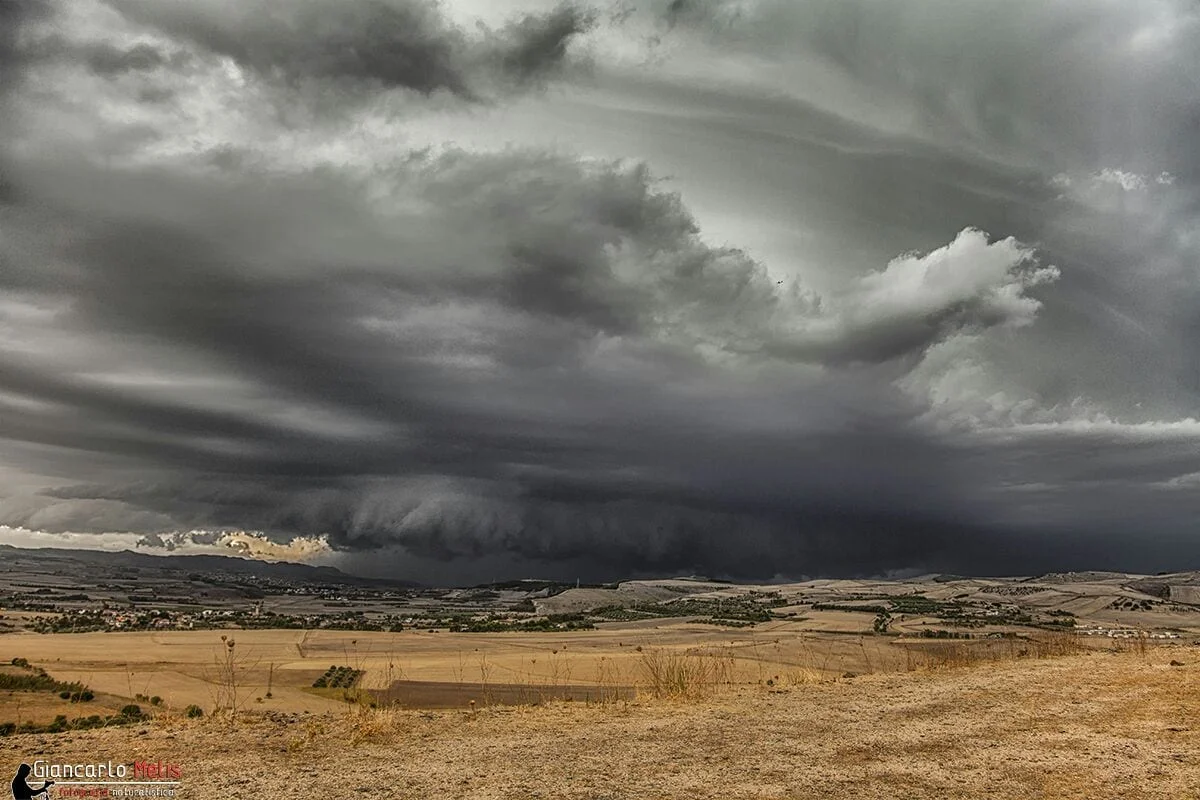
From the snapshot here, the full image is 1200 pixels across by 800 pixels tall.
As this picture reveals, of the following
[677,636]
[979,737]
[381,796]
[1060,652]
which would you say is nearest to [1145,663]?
[1060,652]

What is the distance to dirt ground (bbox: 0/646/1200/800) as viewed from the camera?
1174 centimetres

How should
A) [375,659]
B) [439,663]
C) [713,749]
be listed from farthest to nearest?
1. [375,659]
2. [439,663]
3. [713,749]

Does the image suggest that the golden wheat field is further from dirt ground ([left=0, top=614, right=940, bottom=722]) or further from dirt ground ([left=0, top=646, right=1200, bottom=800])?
dirt ground ([left=0, top=646, right=1200, bottom=800])

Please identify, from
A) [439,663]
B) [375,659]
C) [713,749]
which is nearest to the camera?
[713,749]

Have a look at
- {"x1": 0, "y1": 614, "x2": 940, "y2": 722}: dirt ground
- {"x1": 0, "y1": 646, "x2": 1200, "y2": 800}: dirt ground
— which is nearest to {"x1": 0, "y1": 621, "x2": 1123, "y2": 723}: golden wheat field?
{"x1": 0, "y1": 614, "x2": 940, "y2": 722}: dirt ground

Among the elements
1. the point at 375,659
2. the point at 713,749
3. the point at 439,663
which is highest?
the point at 713,749

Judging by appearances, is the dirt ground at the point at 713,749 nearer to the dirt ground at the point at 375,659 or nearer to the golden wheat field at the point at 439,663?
the golden wheat field at the point at 439,663

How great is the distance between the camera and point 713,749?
1437 centimetres

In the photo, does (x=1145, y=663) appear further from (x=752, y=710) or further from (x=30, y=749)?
(x=30, y=749)

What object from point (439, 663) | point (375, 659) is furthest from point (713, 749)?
point (375, 659)

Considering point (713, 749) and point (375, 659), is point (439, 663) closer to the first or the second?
point (375, 659)

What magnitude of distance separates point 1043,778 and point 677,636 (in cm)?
10913

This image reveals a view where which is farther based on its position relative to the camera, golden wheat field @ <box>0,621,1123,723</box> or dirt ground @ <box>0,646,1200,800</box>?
golden wheat field @ <box>0,621,1123,723</box>

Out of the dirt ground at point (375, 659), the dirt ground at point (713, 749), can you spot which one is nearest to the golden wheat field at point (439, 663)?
the dirt ground at point (375, 659)
